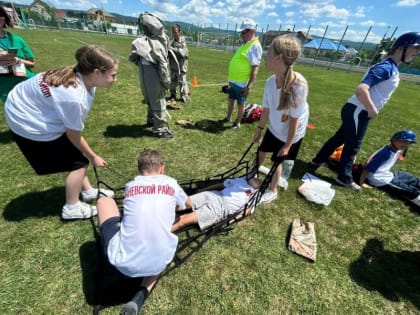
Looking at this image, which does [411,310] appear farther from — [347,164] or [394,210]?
[347,164]

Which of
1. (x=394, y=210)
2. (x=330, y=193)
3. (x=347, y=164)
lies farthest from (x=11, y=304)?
(x=394, y=210)

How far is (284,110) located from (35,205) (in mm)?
3365

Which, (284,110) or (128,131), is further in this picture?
(128,131)

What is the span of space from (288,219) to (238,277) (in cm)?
120

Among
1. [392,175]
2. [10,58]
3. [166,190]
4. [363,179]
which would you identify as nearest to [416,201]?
[392,175]

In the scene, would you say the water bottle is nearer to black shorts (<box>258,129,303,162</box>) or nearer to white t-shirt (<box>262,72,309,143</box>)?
black shorts (<box>258,129,303,162</box>)

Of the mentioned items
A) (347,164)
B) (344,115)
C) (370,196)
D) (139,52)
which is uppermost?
(139,52)

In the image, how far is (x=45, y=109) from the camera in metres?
2.18

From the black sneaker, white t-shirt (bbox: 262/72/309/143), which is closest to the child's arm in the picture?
white t-shirt (bbox: 262/72/309/143)

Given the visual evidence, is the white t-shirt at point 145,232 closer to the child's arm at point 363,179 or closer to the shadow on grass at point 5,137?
the child's arm at point 363,179

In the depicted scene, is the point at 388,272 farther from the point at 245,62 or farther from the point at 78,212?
the point at 245,62

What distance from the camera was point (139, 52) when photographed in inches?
163

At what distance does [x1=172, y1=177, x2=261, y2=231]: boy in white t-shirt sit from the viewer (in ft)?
8.85

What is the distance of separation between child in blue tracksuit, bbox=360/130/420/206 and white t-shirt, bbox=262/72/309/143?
177cm
